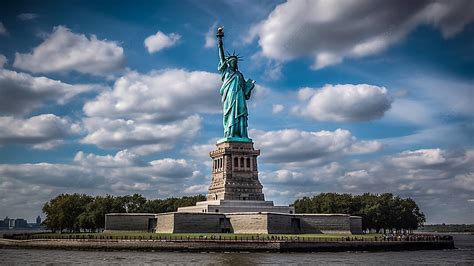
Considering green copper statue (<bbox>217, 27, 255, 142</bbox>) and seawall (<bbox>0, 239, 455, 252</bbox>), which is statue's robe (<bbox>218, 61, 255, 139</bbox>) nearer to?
green copper statue (<bbox>217, 27, 255, 142</bbox>)

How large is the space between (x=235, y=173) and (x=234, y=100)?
13705mm

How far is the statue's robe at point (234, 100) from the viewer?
9788 centimetres

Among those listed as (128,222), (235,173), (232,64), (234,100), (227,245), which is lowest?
(227,245)

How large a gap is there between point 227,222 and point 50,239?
24.5 meters

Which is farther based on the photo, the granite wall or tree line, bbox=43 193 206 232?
tree line, bbox=43 193 206 232

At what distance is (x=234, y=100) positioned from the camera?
98812 millimetres

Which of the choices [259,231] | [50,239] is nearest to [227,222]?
[259,231]

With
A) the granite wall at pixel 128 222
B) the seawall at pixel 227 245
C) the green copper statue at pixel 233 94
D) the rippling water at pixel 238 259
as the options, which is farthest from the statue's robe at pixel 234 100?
the rippling water at pixel 238 259

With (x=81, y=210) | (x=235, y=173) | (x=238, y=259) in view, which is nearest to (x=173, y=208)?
(x=81, y=210)

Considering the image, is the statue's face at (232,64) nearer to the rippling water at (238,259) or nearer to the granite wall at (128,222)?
the granite wall at (128,222)

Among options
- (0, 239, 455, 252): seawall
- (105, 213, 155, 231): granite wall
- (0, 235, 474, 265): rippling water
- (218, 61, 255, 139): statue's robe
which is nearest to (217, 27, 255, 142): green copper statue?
(218, 61, 255, 139): statue's robe

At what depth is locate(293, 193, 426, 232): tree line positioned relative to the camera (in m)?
108

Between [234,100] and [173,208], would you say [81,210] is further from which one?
[234,100]

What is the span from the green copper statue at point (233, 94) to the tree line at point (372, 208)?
995 inches
